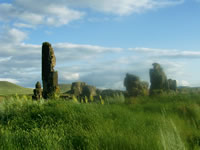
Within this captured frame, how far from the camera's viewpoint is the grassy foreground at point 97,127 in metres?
3.39

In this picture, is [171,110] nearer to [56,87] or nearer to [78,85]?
[56,87]

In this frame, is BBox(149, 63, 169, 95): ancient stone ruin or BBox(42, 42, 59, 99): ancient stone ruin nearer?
BBox(42, 42, 59, 99): ancient stone ruin

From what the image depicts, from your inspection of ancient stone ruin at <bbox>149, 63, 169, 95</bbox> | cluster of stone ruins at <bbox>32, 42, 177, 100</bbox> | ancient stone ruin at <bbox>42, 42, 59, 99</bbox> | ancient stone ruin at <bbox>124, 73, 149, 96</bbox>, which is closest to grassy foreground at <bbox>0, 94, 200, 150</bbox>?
cluster of stone ruins at <bbox>32, 42, 177, 100</bbox>

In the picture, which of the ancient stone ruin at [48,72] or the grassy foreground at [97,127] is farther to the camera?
the ancient stone ruin at [48,72]

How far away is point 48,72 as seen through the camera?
15273mm

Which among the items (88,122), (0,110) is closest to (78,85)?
(0,110)

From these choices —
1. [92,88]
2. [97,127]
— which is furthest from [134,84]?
[97,127]

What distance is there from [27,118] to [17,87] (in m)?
48.2

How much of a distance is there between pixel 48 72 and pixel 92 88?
27.2 ft

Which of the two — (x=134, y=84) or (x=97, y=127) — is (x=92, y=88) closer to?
(x=134, y=84)

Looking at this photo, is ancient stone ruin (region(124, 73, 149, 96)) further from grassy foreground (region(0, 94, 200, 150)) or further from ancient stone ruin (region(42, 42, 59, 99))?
grassy foreground (region(0, 94, 200, 150))

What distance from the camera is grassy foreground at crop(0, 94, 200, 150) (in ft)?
11.1

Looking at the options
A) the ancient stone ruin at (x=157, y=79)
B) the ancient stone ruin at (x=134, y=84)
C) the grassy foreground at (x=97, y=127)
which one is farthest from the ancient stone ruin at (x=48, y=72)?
the ancient stone ruin at (x=157, y=79)

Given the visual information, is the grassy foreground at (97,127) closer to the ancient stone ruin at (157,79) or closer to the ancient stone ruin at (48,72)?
the ancient stone ruin at (48,72)
